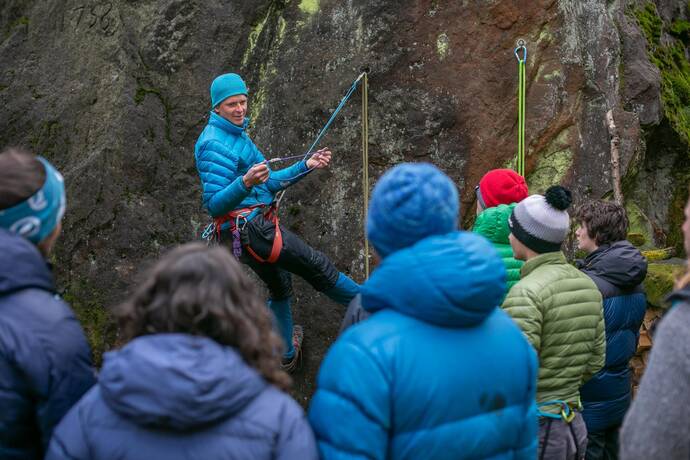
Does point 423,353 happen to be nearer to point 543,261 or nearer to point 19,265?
point 19,265

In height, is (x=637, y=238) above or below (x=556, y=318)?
below

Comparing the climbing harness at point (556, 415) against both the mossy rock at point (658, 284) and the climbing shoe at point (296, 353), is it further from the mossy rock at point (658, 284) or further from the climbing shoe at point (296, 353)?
the mossy rock at point (658, 284)

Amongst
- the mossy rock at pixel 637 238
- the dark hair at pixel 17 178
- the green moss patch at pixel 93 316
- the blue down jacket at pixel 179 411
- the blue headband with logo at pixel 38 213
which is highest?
the dark hair at pixel 17 178

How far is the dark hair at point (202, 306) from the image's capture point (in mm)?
2000

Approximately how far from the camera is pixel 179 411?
6.00ft

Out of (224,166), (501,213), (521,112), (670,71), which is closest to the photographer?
(501,213)

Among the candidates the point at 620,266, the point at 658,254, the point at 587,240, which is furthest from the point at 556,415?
the point at 658,254

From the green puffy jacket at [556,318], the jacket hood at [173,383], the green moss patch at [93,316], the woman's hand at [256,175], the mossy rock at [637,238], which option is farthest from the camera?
the mossy rock at [637,238]

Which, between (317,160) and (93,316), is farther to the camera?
(93,316)

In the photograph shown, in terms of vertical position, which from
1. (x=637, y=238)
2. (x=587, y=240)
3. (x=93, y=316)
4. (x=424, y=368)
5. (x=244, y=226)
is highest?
(x=424, y=368)

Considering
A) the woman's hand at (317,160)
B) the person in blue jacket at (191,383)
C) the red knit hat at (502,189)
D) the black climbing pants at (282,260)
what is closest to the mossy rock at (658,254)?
the red knit hat at (502,189)

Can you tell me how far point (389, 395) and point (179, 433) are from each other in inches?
23.2

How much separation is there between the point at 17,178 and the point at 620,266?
3.35 m

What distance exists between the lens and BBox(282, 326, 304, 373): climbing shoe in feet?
18.5
